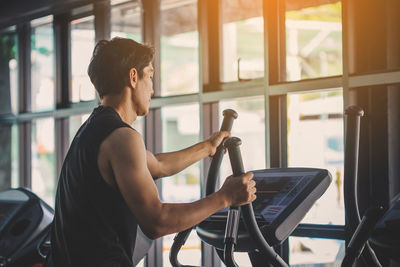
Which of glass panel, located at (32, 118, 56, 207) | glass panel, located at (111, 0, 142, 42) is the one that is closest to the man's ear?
glass panel, located at (111, 0, 142, 42)

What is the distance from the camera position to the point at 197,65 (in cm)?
365

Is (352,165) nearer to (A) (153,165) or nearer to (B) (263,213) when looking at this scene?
(B) (263,213)

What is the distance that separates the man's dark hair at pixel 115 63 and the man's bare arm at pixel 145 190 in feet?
0.97

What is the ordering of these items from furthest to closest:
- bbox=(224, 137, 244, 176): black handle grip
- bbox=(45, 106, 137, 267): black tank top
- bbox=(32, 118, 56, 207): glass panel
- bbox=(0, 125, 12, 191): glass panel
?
bbox=(0, 125, 12, 191): glass panel → bbox=(32, 118, 56, 207): glass panel → bbox=(45, 106, 137, 267): black tank top → bbox=(224, 137, 244, 176): black handle grip

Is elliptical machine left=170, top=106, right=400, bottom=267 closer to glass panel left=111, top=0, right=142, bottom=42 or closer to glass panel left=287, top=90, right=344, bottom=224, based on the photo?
glass panel left=287, top=90, right=344, bottom=224

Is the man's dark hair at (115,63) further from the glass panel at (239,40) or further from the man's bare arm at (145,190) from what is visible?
the glass panel at (239,40)

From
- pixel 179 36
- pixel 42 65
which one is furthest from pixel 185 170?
pixel 179 36

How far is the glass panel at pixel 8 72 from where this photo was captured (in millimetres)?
5686

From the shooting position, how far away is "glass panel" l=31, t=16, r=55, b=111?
5.37 meters

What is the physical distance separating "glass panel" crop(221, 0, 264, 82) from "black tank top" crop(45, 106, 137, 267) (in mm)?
1717

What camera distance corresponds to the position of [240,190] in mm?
1794

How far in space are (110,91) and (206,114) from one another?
1.61 m

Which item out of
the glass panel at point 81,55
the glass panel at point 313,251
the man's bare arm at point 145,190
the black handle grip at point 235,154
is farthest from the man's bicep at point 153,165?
the glass panel at point 81,55

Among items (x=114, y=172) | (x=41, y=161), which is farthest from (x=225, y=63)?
(x=41, y=161)
